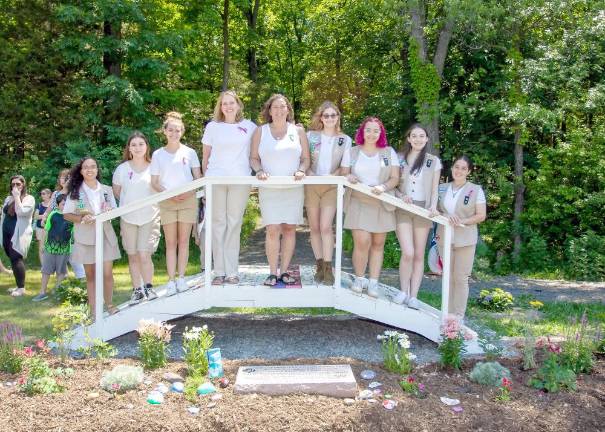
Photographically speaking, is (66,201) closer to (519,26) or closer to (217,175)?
(217,175)

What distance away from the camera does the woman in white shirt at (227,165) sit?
5473 millimetres

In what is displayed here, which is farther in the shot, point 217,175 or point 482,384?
point 217,175

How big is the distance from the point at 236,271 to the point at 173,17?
39.7 ft

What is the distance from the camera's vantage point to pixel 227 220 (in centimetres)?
566

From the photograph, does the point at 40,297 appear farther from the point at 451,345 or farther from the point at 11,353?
the point at 451,345

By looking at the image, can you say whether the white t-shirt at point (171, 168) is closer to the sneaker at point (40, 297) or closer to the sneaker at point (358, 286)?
the sneaker at point (358, 286)

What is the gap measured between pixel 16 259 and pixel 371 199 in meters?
5.19

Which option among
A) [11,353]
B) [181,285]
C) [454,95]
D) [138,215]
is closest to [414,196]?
[181,285]

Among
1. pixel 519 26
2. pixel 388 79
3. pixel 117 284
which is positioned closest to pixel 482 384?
pixel 117 284

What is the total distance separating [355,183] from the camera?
5.39 m

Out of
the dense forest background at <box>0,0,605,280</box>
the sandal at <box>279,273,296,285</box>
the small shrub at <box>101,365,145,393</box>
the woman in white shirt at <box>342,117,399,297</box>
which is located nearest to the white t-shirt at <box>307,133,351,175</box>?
the woman in white shirt at <box>342,117,399,297</box>

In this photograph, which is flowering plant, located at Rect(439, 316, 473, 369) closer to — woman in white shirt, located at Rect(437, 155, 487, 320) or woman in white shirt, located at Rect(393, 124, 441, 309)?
woman in white shirt, located at Rect(437, 155, 487, 320)

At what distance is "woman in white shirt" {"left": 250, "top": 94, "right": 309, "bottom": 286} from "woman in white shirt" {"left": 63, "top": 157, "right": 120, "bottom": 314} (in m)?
1.55

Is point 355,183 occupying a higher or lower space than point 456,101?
lower
